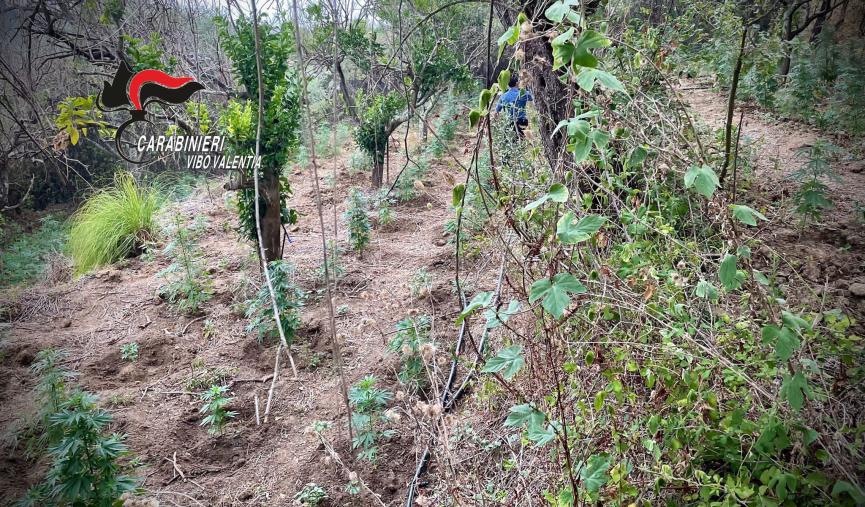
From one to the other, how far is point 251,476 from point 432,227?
3.32m

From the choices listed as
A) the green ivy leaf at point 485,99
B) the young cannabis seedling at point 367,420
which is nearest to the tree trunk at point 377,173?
the young cannabis seedling at point 367,420

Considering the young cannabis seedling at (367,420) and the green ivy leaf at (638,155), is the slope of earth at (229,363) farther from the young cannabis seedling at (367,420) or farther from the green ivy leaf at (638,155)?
the green ivy leaf at (638,155)

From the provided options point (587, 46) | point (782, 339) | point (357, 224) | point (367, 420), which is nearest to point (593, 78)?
point (587, 46)

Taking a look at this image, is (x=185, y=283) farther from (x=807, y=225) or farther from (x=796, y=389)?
(x=807, y=225)

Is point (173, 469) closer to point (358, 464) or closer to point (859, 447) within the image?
point (358, 464)

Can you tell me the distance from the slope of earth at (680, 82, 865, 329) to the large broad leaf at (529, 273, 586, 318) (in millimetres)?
1130

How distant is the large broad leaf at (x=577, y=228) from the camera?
1.01 meters

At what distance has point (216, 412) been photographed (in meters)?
2.47

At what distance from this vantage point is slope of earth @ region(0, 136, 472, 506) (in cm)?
216

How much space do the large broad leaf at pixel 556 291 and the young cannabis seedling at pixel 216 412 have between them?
6.70ft

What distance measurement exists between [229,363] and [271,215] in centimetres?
124

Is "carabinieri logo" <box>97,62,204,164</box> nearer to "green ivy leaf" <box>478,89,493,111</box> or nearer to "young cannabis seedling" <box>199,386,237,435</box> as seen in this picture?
"young cannabis seedling" <box>199,386,237,435</box>

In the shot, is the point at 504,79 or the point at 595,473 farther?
the point at 595,473

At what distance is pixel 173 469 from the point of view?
7.39ft
